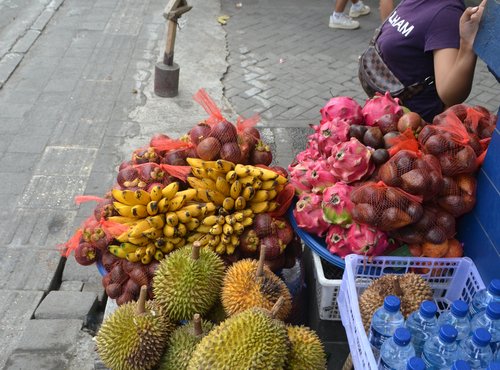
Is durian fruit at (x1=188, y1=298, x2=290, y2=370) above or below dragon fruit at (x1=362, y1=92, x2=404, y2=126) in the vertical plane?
below

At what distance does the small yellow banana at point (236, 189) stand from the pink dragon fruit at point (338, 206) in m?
0.37

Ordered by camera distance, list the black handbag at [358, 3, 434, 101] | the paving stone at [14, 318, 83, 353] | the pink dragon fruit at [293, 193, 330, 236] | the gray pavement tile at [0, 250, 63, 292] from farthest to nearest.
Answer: the gray pavement tile at [0, 250, 63, 292]
the black handbag at [358, 3, 434, 101]
the paving stone at [14, 318, 83, 353]
the pink dragon fruit at [293, 193, 330, 236]

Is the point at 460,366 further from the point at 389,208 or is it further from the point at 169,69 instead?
the point at 169,69

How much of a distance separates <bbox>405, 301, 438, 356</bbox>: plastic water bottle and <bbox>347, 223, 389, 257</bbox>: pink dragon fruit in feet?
1.31

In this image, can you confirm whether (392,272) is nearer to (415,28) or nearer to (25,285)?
(415,28)

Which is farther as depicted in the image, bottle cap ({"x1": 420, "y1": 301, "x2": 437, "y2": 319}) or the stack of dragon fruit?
the stack of dragon fruit

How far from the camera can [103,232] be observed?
7.57ft

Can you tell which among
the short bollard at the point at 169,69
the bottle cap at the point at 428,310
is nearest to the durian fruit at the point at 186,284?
the bottle cap at the point at 428,310

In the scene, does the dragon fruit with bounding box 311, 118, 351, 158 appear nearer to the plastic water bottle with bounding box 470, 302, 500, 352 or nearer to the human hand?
the human hand

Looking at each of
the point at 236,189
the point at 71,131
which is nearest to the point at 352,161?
the point at 236,189

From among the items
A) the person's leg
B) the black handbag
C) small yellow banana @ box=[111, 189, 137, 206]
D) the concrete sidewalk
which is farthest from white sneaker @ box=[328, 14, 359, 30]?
small yellow banana @ box=[111, 189, 137, 206]

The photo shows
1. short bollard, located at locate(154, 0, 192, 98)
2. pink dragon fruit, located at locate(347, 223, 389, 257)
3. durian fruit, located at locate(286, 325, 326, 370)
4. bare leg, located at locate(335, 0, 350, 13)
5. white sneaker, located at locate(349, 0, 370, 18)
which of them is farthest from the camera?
white sneaker, located at locate(349, 0, 370, 18)

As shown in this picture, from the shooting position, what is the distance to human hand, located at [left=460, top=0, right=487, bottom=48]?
2186 mm

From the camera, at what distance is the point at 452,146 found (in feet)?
6.76
